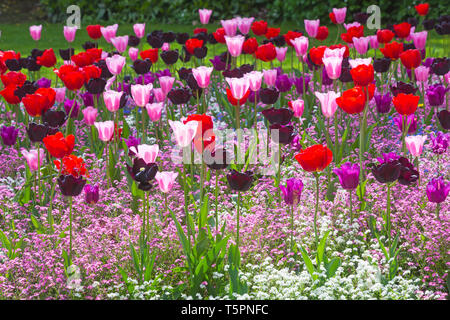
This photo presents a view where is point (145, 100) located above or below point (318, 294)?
above

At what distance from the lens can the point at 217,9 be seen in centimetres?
1212

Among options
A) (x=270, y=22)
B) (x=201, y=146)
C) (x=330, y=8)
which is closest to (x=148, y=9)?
(x=270, y=22)

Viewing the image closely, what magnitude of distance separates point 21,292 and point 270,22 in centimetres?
926

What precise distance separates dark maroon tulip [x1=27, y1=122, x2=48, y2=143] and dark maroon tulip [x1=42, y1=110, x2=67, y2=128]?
32 cm

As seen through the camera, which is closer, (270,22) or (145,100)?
(145,100)

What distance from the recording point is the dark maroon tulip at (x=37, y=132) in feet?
11.8

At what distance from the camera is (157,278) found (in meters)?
3.09

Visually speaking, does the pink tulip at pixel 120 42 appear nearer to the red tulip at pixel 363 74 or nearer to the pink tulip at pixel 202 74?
A: the pink tulip at pixel 202 74

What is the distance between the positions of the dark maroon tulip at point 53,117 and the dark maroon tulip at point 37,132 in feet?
1.04

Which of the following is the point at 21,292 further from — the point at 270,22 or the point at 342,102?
the point at 270,22

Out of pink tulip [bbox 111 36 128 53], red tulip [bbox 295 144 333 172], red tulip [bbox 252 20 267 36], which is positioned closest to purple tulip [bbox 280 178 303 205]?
red tulip [bbox 295 144 333 172]

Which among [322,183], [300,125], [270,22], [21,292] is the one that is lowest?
[21,292]

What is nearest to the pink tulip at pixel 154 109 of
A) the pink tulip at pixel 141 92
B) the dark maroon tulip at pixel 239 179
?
the pink tulip at pixel 141 92
